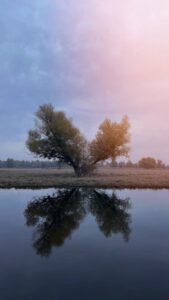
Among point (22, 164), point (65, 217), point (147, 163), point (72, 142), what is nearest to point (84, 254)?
point (65, 217)

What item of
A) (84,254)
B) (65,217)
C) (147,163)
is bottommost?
(84,254)

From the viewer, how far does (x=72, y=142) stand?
168 feet

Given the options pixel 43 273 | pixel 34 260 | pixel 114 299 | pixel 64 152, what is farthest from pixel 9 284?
pixel 64 152

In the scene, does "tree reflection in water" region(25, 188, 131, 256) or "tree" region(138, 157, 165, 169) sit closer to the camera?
"tree reflection in water" region(25, 188, 131, 256)

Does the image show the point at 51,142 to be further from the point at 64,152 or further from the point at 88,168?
the point at 88,168

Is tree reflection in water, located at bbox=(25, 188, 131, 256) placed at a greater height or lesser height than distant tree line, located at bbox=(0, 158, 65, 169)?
lesser

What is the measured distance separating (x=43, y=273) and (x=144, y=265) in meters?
2.86

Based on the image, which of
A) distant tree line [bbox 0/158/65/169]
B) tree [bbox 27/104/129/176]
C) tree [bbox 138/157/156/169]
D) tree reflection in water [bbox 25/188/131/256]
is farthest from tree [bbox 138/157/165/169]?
tree reflection in water [bbox 25/188/131/256]

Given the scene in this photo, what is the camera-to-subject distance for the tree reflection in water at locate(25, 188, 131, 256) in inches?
504

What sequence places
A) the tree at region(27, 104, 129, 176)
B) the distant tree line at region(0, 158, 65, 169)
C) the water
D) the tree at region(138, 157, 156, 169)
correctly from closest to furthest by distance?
the water → the tree at region(27, 104, 129, 176) → the tree at region(138, 157, 156, 169) → the distant tree line at region(0, 158, 65, 169)

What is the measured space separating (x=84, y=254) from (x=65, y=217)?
673 cm

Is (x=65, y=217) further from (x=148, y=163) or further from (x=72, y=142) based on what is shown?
(x=148, y=163)

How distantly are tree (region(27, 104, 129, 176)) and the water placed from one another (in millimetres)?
31121

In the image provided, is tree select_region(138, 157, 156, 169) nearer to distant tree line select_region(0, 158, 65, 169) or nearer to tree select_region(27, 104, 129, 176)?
distant tree line select_region(0, 158, 65, 169)
